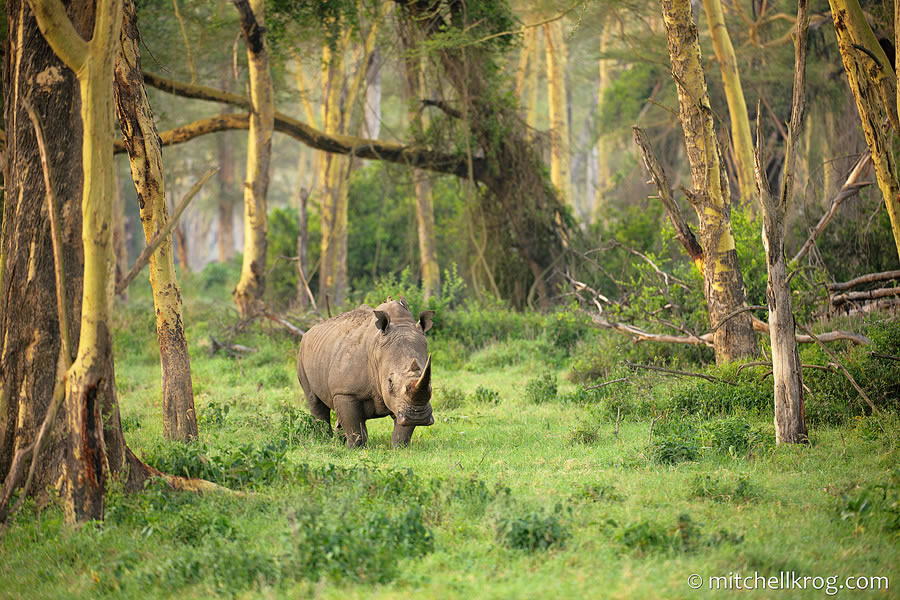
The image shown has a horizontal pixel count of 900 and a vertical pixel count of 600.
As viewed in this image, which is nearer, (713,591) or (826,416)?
(713,591)

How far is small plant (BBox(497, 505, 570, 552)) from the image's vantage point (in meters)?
5.36

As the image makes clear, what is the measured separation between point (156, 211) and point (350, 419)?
8.72 ft

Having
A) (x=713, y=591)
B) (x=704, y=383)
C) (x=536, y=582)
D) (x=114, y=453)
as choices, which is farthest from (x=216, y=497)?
(x=704, y=383)

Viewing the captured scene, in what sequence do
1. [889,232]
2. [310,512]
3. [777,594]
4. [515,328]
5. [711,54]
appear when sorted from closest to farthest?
1. [777,594]
2. [310,512]
3. [889,232]
4. [515,328]
5. [711,54]

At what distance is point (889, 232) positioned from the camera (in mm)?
13211

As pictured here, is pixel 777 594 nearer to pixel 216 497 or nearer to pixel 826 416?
pixel 216 497

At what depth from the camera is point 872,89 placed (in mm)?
8102

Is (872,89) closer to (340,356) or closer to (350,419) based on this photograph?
(340,356)

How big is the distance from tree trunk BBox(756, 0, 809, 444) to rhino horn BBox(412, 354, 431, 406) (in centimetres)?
286

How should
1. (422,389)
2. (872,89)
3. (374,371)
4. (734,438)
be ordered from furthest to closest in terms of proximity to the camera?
(374,371)
(872,89)
(422,389)
(734,438)

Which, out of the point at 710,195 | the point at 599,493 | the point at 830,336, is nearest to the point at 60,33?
the point at 599,493

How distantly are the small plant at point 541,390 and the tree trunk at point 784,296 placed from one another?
359 centimetres

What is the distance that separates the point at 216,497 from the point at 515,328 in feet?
33.3

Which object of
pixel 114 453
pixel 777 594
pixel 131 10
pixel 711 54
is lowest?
pixel 777 594
